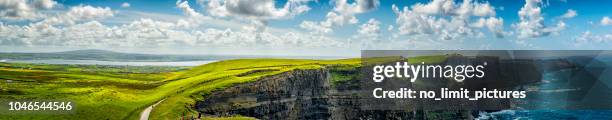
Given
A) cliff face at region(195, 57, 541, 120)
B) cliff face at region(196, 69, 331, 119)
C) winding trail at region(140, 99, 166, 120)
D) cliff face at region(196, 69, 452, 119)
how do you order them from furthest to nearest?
cliff face at region(195, 57, 541, 120) < cliff face at region(196, 69, 452, 119) < cliff face at region(196, 69, 331, 119) < winding trail at region(140, 99, 166, 120)

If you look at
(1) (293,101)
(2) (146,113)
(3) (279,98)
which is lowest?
(1) (293,101)

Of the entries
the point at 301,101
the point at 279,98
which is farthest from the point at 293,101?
the point at 279,98

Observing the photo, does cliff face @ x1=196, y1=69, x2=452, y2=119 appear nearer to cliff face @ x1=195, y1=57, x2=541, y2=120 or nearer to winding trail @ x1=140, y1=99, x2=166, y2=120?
cliff face @ x1=195, y1=57, x2=541, y2=120

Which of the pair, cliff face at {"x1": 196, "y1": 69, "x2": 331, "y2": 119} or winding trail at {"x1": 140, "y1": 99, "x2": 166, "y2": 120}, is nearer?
winding trail at {"x1": 140, "y1": 99, "x2": 166, "y2": 120}

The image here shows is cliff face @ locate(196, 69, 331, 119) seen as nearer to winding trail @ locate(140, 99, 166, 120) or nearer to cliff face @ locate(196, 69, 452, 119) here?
cliff face @ locate(196, 69, 452, 119)

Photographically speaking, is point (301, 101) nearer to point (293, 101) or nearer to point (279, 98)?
point (293, 101)

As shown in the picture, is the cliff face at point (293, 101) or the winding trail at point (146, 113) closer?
the winding trail at point (146, 113)

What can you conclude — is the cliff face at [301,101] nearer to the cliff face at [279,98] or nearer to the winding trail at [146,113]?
the cliff face at [279,98]

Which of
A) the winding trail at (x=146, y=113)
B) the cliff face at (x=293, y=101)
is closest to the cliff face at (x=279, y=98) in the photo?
the cliff face at (x=293, y=101)

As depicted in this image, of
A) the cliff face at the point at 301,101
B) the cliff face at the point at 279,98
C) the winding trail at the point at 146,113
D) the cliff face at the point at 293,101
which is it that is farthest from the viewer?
the cliff face at the point at 301,101

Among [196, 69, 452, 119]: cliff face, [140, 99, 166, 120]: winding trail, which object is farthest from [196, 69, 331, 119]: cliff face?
[140, 99, 166, 120]: winding trail

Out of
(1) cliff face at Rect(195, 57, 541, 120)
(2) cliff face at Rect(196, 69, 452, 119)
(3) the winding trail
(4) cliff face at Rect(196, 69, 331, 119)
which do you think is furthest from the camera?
(1) cliff face at Rect(195, 57, 541, 120)
